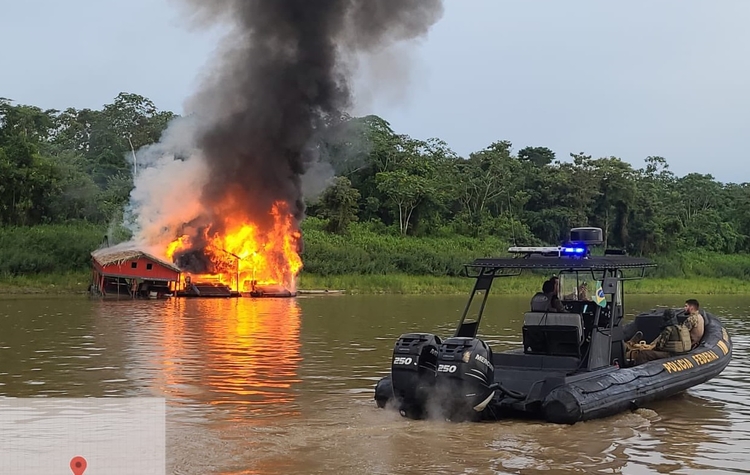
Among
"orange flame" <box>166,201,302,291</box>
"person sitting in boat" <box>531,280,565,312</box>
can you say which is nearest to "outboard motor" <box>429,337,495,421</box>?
"person sitting in boat" <box>531,280,565,312</box>

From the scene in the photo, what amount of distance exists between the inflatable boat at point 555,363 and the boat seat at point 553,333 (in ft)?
0.05

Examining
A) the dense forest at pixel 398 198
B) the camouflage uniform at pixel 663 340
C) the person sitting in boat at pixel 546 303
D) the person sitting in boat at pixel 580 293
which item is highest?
the dense forest at pixel 398 198

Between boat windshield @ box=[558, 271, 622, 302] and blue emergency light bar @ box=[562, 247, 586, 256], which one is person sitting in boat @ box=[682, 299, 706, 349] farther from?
blue emergency light bar @ box=[562, 247, 586, 256]

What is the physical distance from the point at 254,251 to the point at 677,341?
108 ft

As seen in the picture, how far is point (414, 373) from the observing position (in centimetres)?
1079

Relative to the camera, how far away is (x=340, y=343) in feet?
69.9

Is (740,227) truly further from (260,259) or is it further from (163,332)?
(163,332)

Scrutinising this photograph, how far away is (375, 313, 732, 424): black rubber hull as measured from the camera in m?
10.9

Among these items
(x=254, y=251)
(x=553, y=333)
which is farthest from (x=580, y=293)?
(x=254, y=251)

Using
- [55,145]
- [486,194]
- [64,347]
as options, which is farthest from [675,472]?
[55,145]

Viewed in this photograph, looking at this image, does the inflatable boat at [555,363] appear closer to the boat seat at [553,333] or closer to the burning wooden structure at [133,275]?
the boat seat at [553,333]

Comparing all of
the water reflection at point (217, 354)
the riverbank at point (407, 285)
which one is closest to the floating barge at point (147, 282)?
the riverbank at point (407, 285)

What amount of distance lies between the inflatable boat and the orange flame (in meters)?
31.9

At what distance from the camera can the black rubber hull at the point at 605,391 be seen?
35.6 feet
